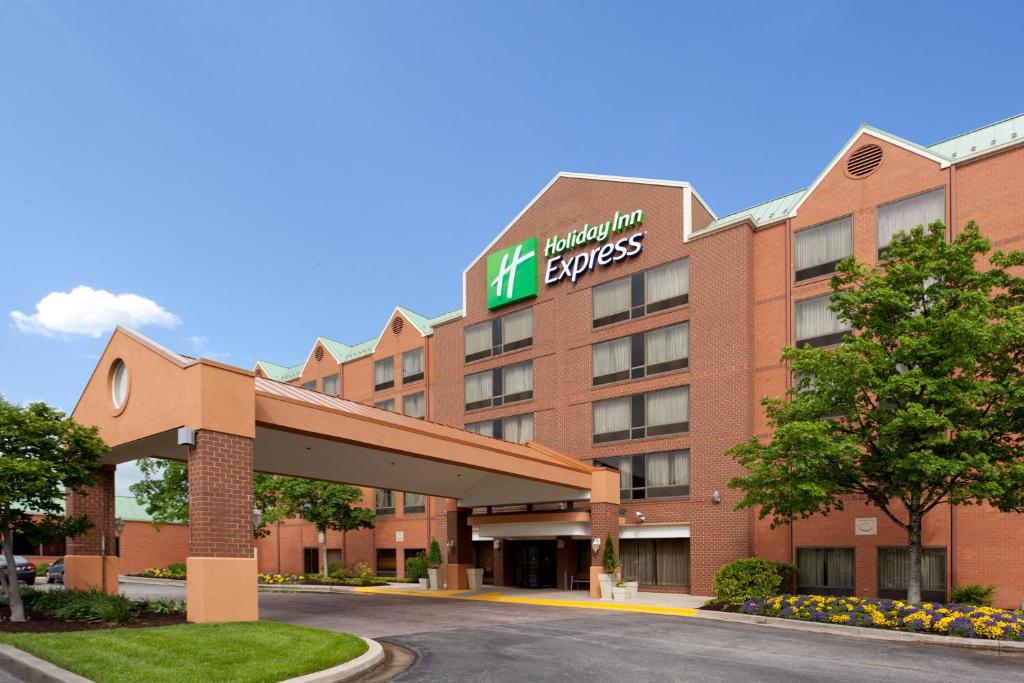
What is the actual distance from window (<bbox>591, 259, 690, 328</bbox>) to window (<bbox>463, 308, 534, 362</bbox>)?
461cm

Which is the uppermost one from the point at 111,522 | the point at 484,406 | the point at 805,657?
the point at 484,406

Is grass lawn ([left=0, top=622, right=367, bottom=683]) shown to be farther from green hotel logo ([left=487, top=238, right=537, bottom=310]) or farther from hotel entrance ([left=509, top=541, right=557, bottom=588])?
green hotel logo ([left=487, top=238, right=537, bottom=310])

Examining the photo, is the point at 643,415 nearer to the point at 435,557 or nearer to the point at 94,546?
the point at 435,557

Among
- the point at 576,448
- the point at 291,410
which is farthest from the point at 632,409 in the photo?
the point at 291,410

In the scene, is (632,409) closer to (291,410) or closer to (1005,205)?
(1005,205)

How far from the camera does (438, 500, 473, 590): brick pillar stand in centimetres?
3769

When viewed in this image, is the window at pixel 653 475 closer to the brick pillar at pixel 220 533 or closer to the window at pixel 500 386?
the window at pixel 500 386

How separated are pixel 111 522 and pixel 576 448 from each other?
21.5 meters

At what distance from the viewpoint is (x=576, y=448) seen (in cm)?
3872

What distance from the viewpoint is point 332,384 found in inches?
2304

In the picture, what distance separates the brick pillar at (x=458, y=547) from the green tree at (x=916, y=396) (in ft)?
57.4

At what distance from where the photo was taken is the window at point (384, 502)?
50.8 metres

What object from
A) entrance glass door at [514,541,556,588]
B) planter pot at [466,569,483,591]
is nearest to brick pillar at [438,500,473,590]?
planter pot at [466,569,483,591]

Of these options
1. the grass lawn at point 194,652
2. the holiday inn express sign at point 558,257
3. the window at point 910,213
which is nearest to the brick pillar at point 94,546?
the grass lawn at point 194,652
